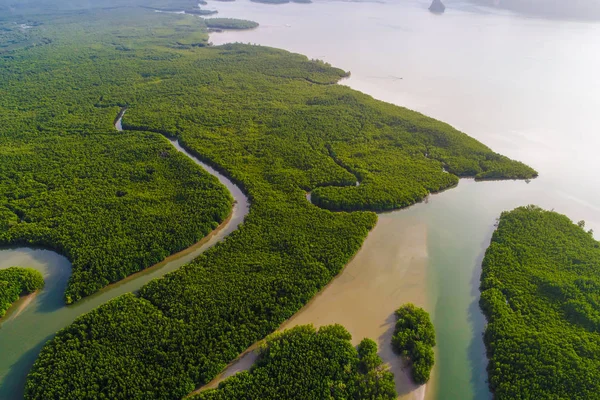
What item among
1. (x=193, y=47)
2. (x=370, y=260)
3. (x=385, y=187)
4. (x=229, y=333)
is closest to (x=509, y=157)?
(x=385, y=187)

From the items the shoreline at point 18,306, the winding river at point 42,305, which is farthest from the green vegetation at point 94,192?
the shoreline at point 18,306

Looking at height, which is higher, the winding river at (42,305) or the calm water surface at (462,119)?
the calm water surface at (462,119)

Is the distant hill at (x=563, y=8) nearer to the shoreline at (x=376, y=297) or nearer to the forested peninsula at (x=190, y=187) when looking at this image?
the forested peninsula at (x=190, y=187)

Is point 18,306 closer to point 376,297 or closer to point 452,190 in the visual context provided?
point 376,297

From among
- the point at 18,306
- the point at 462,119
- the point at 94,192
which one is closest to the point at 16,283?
the point at 18,306

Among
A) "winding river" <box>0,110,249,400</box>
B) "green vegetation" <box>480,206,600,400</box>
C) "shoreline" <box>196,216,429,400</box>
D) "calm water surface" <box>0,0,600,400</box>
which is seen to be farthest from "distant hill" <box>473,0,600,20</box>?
"winding river" <box>0,110,249,400</box>

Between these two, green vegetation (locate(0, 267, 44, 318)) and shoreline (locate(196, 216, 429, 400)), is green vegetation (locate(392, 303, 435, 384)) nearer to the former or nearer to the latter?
shoreline (locate(196, 216, 429, 400))

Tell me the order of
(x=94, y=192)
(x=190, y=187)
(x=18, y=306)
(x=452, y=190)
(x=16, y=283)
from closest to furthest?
(x=18, y=306) → (x=16, y=283) → (x=94, y=192) → (x=190, y=187) → (x=452, y=190)
